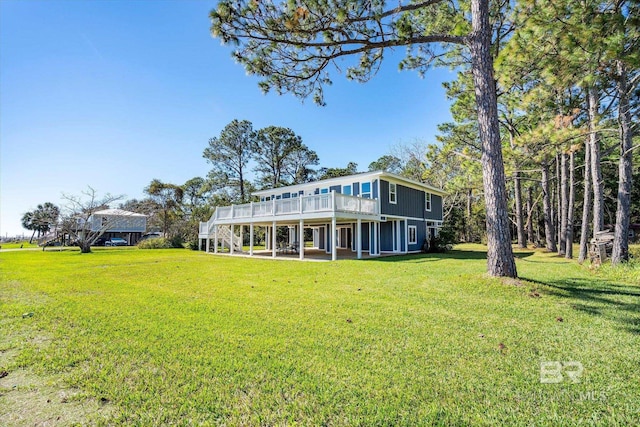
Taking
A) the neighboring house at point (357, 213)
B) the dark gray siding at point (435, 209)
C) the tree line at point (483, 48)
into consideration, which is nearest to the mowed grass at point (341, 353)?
the tree line at point (483, 48)

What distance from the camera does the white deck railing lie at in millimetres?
14484

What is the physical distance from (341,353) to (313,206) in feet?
38.9

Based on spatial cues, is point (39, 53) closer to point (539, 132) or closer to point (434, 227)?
point (539, 132)

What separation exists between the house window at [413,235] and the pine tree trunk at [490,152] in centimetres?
1304

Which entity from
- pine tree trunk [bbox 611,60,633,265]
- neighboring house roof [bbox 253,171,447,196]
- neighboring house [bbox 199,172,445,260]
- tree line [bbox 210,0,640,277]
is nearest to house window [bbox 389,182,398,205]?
neighboring house [bbox 199,172,445,260]

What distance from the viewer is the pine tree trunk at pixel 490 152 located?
7.11 meters

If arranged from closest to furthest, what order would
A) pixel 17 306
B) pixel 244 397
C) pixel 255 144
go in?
1. pixel 244 397
2. pixel 17 306
3. pixel 255 144

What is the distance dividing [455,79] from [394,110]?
1128cm

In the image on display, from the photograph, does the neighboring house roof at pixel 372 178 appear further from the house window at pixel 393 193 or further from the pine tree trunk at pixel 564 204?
the pine tree trunk at pixel 564 204

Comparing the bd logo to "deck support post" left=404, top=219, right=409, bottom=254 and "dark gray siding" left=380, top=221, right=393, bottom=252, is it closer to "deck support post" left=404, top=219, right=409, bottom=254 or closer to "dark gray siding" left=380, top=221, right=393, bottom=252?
"dark gray siding" left=380, top=221, right=393, bottom=252

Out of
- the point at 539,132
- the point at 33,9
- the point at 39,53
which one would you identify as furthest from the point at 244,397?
the point at 39,53

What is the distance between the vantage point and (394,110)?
2423 centimetres

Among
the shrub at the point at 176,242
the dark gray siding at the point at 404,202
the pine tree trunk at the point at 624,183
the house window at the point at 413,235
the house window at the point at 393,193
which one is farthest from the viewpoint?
the shrub at the point at 176,242

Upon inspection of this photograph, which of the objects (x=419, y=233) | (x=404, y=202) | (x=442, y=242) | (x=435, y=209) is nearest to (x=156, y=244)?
(x=404, y=202)
